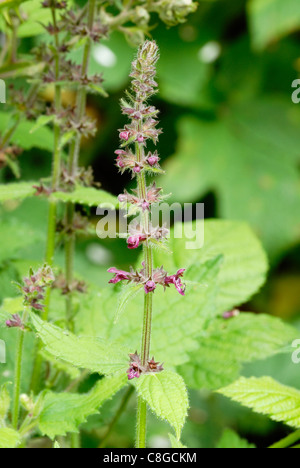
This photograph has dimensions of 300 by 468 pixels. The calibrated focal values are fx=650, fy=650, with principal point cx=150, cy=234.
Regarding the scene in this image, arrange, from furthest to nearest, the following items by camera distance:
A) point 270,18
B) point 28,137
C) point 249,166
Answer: point 249,166, point 270,18, point 28,137

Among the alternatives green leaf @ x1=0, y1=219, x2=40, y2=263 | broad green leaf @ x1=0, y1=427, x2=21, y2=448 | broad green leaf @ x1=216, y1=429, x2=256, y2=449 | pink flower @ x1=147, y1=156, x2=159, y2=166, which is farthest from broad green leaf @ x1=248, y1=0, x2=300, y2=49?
broad green leaf @ x1=0, y1=427, x2=21, y2=448

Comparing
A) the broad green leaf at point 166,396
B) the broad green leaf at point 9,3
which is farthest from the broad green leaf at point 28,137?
the broad green leaf at point 166,396

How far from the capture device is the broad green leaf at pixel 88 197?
1.03 meters

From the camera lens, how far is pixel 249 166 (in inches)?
114

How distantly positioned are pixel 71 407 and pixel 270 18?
74.4 inches

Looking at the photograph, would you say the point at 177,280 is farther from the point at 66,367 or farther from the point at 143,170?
the point at 66,367

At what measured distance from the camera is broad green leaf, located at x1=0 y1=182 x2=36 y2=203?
108cm

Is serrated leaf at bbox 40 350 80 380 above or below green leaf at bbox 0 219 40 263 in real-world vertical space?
below

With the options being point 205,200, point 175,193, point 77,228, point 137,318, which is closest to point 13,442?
point 137,318

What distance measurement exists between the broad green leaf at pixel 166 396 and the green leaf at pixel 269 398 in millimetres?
186

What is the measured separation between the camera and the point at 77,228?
46.8 inches

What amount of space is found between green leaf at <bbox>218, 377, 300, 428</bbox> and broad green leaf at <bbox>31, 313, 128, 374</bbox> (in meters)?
0.21

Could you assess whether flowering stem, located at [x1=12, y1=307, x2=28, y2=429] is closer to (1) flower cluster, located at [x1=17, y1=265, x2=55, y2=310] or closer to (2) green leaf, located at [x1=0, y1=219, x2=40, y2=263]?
(1) flower cluster, located at [x1=17, y1=265, x2=55, y2=310]

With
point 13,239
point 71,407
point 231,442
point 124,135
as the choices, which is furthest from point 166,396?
point 13,239
